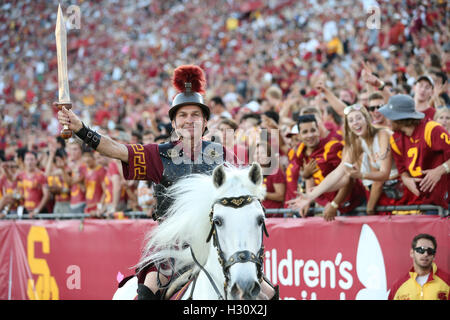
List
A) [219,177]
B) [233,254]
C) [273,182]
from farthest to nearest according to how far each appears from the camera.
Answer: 1. [273,182]
2. [219,177]
3. [233,254]

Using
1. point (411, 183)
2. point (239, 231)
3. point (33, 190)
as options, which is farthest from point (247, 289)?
point (33, 190)

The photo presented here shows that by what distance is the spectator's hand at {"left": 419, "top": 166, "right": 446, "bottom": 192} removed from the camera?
6121 millimetres

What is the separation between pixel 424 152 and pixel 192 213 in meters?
3.20

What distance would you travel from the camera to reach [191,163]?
4.84m

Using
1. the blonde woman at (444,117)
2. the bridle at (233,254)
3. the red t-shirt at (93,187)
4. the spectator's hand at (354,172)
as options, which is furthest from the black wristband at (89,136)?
the red t-shirt at (93,187)

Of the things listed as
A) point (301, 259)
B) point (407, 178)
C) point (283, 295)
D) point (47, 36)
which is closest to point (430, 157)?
point (407, 178)

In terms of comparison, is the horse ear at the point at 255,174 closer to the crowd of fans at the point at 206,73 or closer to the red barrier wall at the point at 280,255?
the crowd of fans at the point at 206,73

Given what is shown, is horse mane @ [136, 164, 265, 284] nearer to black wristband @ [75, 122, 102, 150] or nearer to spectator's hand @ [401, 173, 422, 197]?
black wristband @ [75, 122, 102, 150]

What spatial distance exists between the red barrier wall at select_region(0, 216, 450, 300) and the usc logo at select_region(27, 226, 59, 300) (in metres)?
0.02

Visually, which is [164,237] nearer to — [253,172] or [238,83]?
[253,172]

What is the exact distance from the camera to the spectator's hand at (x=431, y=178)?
612 centimetres

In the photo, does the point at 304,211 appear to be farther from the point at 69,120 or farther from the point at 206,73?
the point at 206,73

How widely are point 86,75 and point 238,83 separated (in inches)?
476

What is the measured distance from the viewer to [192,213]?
4.17 meters
